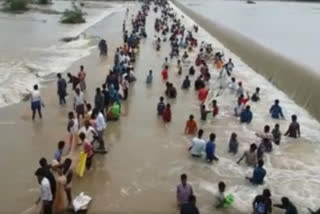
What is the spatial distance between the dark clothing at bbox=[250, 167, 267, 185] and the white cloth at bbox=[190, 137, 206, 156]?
1918 millimetres

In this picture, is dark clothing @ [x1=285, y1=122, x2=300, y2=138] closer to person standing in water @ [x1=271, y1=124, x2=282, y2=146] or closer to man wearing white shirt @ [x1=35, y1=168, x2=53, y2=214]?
person standing in water @ [x1=271, y1=124, x2=282, y2=146]

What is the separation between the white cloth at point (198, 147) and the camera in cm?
1402

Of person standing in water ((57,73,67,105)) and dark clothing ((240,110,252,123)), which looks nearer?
dark clothing ((240,110,252,123))

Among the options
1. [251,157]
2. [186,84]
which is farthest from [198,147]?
[186,84]

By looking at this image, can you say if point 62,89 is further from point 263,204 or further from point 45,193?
point 263,204

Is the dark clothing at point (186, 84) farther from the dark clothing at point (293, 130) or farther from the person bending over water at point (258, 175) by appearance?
the person bending over water at point (258, 175)

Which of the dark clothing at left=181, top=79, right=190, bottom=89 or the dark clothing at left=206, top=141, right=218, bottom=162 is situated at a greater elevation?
the dark clothing at left=206, top=141, right=218, bottom=162

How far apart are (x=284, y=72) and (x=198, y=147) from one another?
43.0ft

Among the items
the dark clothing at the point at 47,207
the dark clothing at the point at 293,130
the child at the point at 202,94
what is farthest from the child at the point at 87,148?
the child at the point at 202,94

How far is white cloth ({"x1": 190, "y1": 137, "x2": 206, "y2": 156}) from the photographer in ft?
46.0

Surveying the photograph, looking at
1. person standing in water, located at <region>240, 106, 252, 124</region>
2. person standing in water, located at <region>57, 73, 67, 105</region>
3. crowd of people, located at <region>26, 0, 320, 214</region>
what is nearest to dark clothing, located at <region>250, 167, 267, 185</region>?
crowd of people, located at <region>26, 0, 320, 214</region>

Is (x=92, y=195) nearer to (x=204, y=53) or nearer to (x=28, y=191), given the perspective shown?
(x=28, y=191)

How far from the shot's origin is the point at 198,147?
14047 millimetres

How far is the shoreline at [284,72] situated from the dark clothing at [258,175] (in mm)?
7337
